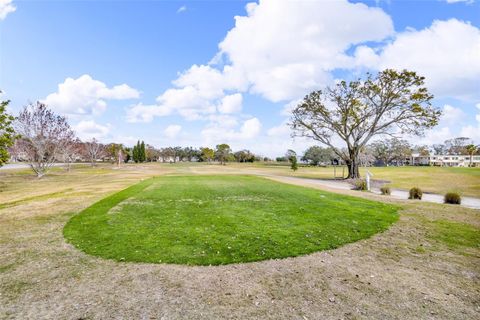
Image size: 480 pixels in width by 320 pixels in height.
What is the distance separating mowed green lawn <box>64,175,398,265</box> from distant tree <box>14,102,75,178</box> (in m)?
31.7

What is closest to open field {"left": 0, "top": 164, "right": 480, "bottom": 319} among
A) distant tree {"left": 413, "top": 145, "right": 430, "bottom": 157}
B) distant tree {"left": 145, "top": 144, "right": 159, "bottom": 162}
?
distant tree {"left": 145, "top": 144, "right": 159, "bottom": 162}

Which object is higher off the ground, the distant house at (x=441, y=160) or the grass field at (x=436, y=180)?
the distant house at (x=441, y=160)

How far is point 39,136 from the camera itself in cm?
3875

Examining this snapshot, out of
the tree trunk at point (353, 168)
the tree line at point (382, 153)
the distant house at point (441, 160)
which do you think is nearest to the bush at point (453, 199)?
the tree trunk at point (353, 168)

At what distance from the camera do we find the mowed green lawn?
7426mm

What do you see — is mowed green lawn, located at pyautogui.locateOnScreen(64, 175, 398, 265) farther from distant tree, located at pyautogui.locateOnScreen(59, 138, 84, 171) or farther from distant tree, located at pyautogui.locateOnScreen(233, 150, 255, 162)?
distant tree, located at pyautogui.locateOnScreen(233, 150, 255, 162)

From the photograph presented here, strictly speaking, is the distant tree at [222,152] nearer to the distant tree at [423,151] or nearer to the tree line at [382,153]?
the tree line at [382,153]

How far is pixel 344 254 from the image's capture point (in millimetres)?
7457

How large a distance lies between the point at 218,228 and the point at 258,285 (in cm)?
422

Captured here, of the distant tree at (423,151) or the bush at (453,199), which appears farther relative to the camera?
the distant tree at (423,151)

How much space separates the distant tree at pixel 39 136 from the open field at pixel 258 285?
1434 inches

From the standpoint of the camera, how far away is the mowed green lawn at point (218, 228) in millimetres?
7426

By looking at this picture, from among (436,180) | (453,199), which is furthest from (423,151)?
(453,199)

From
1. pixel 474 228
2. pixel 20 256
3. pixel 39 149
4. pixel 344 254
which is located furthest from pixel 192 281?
pixel 39 149
